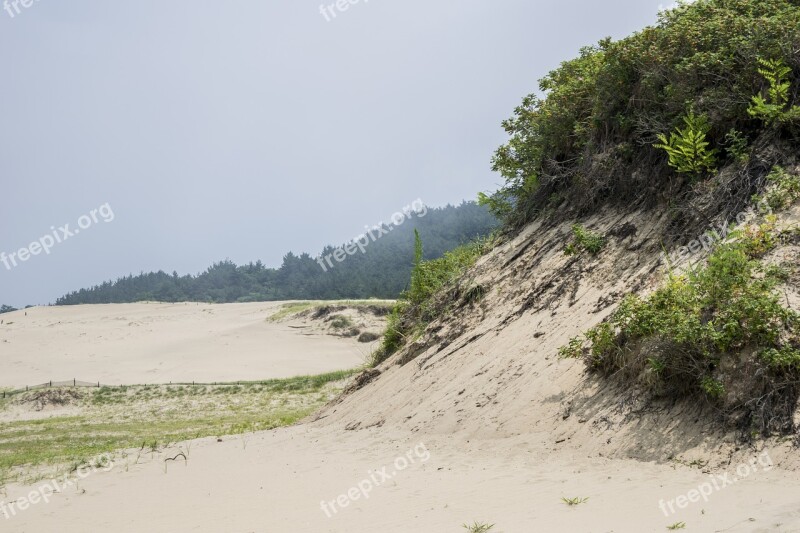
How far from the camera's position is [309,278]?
115 metres

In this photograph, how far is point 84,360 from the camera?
48.1 metres

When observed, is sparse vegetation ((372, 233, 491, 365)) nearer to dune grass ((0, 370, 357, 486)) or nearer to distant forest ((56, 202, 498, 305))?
dune grass ((0, 370, 357, 486))

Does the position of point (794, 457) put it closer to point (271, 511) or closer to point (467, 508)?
point (467, 508)

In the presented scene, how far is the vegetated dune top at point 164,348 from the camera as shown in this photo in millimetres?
41438

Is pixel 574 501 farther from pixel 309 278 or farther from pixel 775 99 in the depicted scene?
pixel 309 278

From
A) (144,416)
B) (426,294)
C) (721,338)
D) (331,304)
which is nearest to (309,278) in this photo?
(331,304)

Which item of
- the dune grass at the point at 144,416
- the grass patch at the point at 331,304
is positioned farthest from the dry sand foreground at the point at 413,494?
the grass patch at the point at 331,304

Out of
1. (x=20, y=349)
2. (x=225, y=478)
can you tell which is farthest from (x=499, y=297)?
(x=20, y=349)

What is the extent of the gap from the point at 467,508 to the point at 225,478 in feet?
14.3

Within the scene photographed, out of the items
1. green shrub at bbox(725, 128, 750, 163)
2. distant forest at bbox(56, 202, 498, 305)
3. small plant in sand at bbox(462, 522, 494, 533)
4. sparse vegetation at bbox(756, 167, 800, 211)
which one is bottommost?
small plant in sand at bbox(462, 522, 494, 533)

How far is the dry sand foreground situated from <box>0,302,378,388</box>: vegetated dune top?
30868 millimetres

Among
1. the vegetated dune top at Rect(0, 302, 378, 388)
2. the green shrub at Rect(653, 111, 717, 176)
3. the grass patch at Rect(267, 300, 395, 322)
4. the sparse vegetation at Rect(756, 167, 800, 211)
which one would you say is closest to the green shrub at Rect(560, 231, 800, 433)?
the sparse vegetation at Rect(756, 167, 800, 211)

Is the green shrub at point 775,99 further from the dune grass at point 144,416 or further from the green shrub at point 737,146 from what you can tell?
the dune grass at point 144,416

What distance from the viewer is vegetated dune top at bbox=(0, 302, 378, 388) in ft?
136
